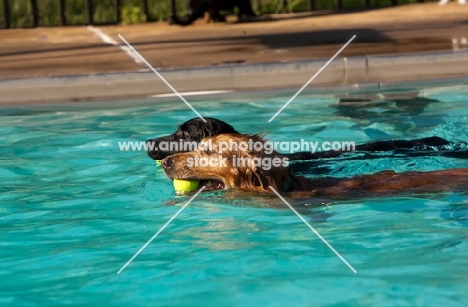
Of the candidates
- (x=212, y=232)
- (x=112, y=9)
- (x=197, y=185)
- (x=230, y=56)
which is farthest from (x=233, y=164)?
(x=112, y=9)

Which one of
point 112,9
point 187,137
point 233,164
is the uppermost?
point 112,9

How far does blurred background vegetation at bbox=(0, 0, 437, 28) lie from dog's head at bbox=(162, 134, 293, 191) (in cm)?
982

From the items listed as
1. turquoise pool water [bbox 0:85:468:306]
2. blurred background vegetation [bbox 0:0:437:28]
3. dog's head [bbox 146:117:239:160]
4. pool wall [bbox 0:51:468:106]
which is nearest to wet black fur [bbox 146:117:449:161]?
dog's head [bbox 146:117:239:160]

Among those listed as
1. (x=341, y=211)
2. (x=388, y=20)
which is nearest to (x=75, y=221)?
(x=341, y=211)

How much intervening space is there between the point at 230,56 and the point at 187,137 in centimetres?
501

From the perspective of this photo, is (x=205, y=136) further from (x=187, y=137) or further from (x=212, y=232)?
(x=212, y=232)

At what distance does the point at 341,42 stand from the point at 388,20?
264cm

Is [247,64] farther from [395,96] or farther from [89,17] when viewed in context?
[89,17]

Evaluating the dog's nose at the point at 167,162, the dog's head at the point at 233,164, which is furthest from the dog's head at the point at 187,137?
the dog's nose at the point at 167,162

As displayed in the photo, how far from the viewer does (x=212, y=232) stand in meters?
5.89

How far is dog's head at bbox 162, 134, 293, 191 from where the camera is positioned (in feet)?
21.0

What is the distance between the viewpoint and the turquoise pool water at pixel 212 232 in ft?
15.8

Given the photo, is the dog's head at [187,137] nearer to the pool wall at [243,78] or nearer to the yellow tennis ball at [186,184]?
the yellow tennis ball at [186,184]

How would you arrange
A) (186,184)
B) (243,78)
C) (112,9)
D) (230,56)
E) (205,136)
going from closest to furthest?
1. (186,184)
2. (205,136)
3. (243,78)
4. (230,56)
5. (112,9)
